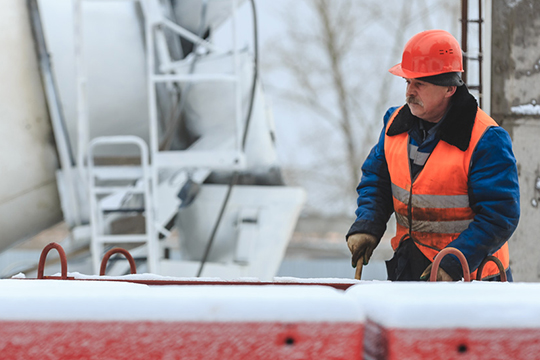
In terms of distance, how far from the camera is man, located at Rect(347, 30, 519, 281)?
2.36m

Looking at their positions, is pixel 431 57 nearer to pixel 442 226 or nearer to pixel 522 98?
pixel 442 226

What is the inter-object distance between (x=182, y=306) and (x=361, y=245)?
5.35 feet

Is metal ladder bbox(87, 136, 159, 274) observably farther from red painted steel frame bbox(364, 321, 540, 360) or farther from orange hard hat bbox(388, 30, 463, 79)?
red painted steel frame bbox(364, 321, 540, 360)

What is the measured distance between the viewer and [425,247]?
2631 mm

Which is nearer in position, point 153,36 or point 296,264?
point 153,36

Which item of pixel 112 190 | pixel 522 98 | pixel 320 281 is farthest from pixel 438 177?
pixel 112 190

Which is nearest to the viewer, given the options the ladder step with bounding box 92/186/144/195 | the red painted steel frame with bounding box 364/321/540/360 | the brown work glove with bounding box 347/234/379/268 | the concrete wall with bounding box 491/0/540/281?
the red painted steel frame with bounding box 364/321/540/360

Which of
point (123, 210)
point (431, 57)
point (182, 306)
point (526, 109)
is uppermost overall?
point (431, 57)

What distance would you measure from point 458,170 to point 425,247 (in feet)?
1.24

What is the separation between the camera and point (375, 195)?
9.26 feet

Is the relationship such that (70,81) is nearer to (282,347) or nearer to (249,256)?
(249,256)

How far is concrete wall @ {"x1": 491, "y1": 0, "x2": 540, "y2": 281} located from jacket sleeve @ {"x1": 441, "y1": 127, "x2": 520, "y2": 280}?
5.40 feet

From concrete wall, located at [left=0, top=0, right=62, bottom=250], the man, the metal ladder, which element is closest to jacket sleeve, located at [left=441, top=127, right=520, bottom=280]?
the man

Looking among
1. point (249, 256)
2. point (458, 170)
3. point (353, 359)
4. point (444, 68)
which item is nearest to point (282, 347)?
point (353, 359)
